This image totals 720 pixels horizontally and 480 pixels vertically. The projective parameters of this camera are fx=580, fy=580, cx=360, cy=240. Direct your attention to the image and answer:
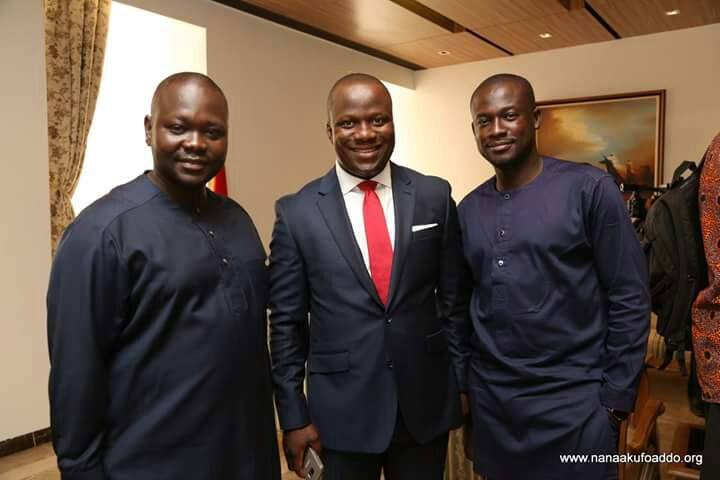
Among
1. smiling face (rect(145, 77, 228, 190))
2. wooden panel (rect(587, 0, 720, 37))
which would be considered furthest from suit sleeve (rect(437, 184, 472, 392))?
wooden panel (rect(587, 0, 720, 37))

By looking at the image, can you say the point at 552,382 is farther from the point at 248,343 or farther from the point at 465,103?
the point at 465,103

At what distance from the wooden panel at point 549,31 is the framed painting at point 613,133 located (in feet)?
1.94

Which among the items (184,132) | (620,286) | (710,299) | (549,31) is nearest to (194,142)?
(184,132)

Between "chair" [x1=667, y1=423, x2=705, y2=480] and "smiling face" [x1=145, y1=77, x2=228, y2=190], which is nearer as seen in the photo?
"smiling face" [x1=145, y1=77, x2=228, y2=190]

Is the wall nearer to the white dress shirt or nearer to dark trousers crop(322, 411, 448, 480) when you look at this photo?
the white dress shirt

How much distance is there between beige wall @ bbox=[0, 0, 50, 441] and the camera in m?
3.23

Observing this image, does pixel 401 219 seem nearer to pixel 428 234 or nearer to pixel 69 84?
pixel 428 234

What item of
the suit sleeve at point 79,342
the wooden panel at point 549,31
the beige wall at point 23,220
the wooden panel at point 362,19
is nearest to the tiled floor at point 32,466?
the beige wall at point 23,220

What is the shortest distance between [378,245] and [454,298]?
32 centimetres

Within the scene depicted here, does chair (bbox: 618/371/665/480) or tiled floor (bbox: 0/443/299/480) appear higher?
chair (bbox: 618/371/665/480)

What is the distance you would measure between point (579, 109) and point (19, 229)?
5.17 metres

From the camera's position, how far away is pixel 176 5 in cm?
400

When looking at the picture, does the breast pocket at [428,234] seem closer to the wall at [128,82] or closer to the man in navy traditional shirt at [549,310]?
the man in navy traditional shirt at [549,310]

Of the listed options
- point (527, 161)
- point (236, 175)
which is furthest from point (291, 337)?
point (236, 175)
